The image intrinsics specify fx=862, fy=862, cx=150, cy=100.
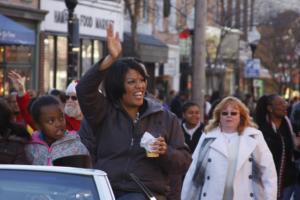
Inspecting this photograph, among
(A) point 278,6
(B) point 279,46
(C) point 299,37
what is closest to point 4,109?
(A) point 278,6

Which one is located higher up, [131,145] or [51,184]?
[131,145]

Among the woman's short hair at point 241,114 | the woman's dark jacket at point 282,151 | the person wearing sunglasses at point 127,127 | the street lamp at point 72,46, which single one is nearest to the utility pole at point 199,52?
the street lamp at point 72,46

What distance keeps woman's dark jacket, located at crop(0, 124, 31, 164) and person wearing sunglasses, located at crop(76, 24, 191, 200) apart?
0.59 meters

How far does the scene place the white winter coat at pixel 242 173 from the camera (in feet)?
25.0

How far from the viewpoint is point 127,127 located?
235 inches

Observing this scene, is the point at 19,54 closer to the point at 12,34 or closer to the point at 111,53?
the point at 12,34

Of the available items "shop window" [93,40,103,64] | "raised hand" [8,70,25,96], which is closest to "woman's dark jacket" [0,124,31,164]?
"raised hand" [8,70,25,96]

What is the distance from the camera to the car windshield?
485cm

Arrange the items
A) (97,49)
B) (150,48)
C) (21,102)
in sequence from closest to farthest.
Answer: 1. (21,102)
2. (97,49)
3. (150,48)

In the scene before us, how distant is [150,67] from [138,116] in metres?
29.8

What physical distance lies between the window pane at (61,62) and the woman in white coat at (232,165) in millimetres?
19098

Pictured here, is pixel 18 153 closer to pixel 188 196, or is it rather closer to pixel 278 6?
pixel 188 196

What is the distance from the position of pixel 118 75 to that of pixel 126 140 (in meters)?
0.47

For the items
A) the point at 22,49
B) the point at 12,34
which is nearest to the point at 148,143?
the point at 12,34
